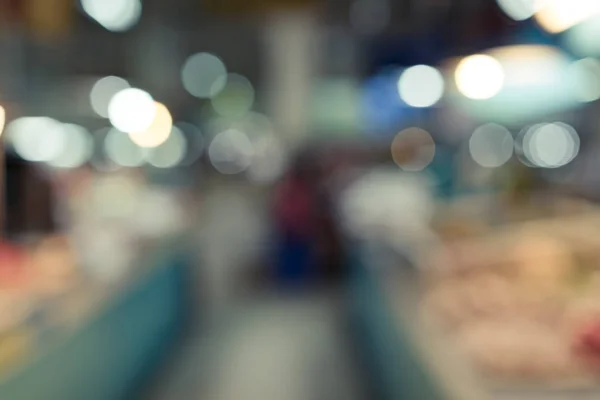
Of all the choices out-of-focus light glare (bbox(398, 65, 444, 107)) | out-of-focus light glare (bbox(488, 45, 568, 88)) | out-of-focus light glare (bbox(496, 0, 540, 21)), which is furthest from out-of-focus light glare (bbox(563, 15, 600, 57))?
out-of-focus light glare (bbox(398, 65, 444, 107))

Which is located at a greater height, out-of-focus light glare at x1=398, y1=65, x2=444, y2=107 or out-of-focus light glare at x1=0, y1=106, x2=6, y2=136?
out-of-focus light glare at x1=398, y1=65, x2=444, y2=107

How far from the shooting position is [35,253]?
368 centimetres

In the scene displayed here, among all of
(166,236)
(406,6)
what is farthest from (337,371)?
(406,6)

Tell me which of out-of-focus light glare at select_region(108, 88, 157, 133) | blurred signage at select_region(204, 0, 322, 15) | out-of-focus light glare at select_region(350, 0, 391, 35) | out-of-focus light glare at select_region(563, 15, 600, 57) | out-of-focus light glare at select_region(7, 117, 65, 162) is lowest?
out-of-focus light glare at select_region(7, 117, 65, 162)

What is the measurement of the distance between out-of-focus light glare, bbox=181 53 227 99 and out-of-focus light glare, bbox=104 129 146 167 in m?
4.29

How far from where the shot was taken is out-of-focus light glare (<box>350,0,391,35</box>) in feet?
30.0

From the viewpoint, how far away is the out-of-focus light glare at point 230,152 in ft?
38.0

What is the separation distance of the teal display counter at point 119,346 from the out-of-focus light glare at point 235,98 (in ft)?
19.2

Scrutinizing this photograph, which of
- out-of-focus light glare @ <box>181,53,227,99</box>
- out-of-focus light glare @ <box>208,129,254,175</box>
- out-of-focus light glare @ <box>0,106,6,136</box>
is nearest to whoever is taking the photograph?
out-of-focus light glare @ <box>0,106,6,136</box>

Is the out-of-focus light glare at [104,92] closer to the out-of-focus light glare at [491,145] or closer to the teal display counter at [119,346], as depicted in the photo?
the teal display counter at [119,346]

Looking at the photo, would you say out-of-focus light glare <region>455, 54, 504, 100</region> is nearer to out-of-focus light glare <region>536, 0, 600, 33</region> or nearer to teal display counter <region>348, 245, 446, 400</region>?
out-of-focus light glare <region>536, 0, 600, 33</region>

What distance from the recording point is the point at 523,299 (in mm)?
3172

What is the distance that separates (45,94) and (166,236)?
100 inches

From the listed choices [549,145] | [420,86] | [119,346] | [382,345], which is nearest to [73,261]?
[119,346]
